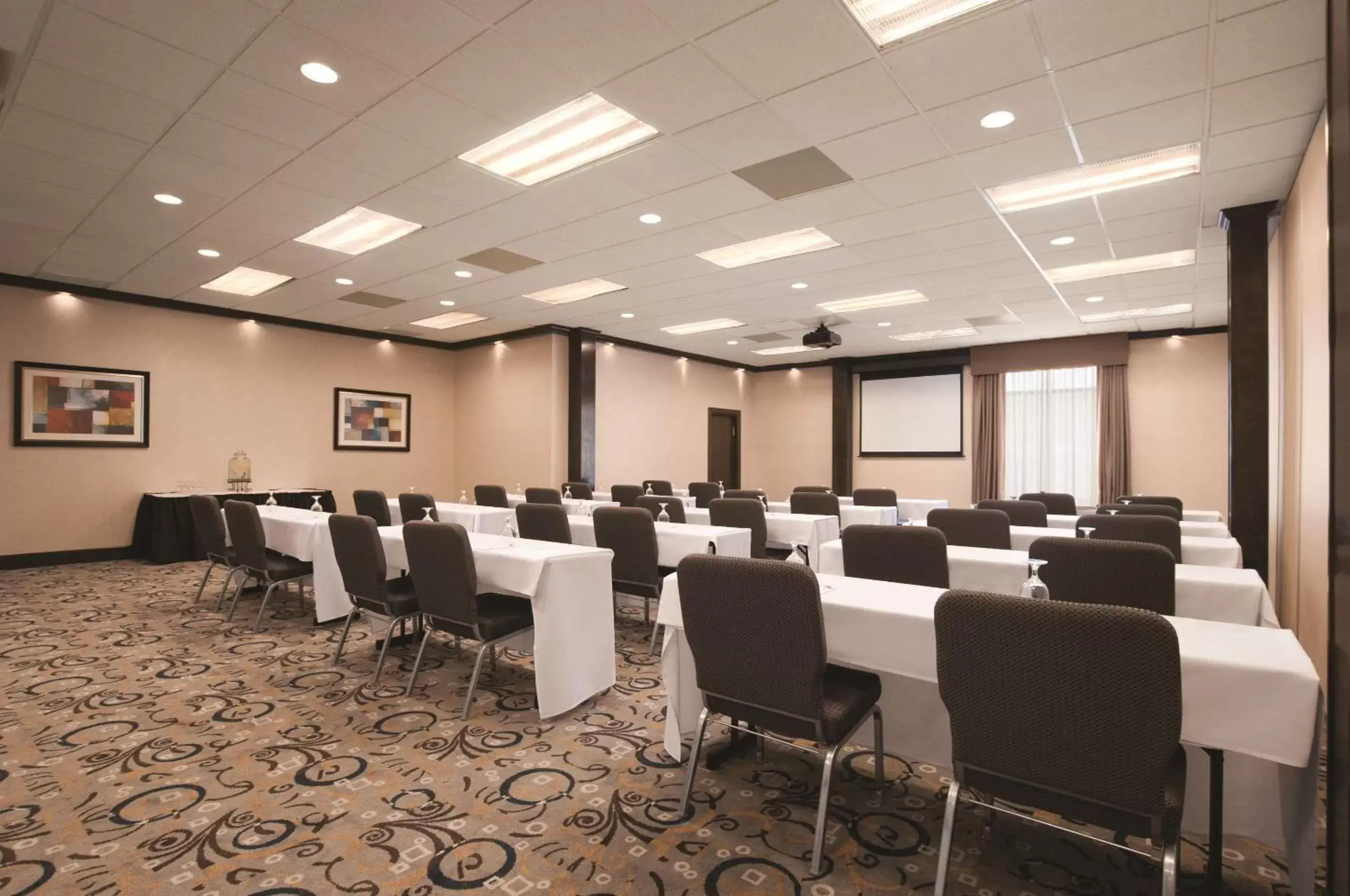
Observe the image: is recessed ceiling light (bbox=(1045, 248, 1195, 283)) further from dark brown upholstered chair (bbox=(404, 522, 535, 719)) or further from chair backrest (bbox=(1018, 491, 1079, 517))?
dark brown upholstered chair (bbox=(404, 522, 535, 719))

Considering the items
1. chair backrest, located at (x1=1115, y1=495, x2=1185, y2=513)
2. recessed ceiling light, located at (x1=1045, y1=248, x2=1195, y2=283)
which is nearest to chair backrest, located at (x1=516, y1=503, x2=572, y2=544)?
chair backrest, located at (x1=1115, y1=495, x2=1185, y2=513)

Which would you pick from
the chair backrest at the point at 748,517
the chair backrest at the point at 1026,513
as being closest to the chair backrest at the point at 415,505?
the chair backrest at the point at 748,517

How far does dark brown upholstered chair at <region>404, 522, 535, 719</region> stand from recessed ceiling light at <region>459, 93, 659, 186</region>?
2407 mm

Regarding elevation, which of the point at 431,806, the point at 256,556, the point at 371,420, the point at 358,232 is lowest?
the point at 431,806

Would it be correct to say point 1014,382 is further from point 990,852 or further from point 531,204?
point 990,852

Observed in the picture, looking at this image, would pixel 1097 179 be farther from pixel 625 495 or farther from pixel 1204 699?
pixel 625 495

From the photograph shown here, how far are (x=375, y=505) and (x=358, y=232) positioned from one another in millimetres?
2456

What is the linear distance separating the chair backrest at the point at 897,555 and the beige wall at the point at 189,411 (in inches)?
337

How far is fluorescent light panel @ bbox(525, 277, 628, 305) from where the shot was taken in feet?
25.3

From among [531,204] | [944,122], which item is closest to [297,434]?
[531,204]

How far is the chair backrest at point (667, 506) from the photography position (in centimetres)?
588

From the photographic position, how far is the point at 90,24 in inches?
120

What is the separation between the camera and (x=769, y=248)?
21.6 ft

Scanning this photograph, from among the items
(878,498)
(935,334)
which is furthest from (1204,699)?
(935,334)
